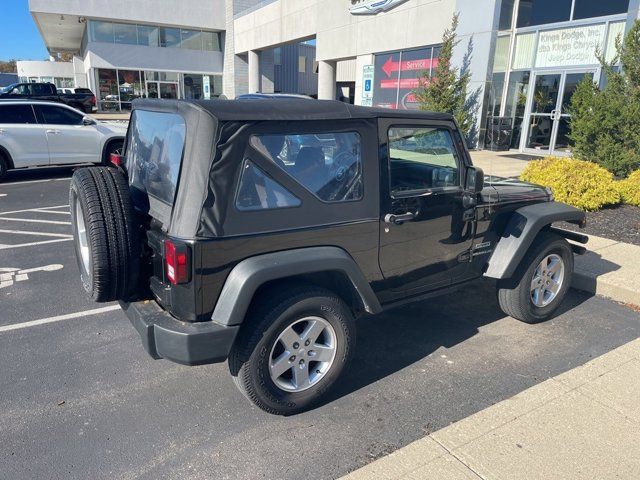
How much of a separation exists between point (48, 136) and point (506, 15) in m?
13.1

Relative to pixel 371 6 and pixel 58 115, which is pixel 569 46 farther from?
pixel 58 115

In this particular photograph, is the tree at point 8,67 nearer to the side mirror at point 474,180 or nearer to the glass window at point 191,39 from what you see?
the glass window at point 191,39

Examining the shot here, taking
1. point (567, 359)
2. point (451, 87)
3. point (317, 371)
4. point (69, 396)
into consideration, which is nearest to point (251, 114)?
point (317, 371)

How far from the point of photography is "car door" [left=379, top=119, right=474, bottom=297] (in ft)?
10.8

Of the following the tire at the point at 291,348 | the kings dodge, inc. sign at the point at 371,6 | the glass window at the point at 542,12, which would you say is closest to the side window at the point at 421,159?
the tire at the point at 291,348

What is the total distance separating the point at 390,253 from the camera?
11.0 ft

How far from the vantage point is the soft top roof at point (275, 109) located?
2.70 m

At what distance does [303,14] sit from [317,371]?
2457 centimetres

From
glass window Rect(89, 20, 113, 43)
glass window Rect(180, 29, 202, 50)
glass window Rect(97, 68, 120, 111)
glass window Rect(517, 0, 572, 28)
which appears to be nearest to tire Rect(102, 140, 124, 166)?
glass window Rect(517, 0, 572, 28)

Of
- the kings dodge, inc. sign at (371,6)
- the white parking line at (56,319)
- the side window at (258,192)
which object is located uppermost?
the kings dodge, inc. sign at (371,6)

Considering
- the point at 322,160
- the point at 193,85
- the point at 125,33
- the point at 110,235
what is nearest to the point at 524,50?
the point at 322,160

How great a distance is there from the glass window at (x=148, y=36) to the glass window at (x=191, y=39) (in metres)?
1.91

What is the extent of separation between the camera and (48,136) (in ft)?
35.1

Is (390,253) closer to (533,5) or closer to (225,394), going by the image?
(225,394)
